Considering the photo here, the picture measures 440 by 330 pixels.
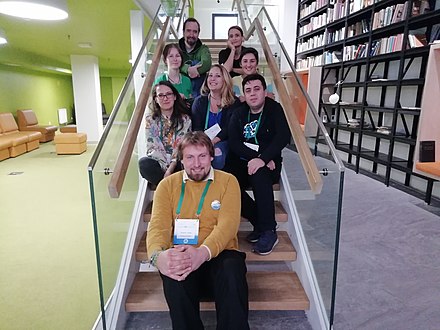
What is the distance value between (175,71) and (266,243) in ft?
6.32

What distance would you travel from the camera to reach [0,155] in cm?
744

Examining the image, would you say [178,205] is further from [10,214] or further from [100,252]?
[10,214]

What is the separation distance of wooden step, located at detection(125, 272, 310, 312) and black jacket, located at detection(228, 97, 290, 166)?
797mm

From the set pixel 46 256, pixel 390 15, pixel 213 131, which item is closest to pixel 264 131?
pixel 213 131

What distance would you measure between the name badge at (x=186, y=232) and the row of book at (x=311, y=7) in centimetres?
629

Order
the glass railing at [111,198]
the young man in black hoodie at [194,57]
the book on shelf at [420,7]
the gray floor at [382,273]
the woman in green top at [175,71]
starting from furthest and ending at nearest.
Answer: the book on shelf at [420,7], the young man in black hoodie at [194,57], the woman in green top at [175,71], the gray floor at [382,273], the glass railing at [111,198]

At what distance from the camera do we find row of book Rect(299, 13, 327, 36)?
264 inches

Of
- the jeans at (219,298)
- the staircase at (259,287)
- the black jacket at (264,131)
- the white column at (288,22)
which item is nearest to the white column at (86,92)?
the white column at (288,22)

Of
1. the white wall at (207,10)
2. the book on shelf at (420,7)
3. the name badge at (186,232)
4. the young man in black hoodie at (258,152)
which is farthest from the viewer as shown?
the white wall at (207,10)

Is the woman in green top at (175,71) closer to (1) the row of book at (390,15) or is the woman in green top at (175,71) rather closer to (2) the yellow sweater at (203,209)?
(2) the yellow sweater at (203,209)

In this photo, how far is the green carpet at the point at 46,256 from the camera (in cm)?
231

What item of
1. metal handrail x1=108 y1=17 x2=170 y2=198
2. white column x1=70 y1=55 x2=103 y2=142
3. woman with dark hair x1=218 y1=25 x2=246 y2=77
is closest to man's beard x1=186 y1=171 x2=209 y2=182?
metal handrail x1=108 y1=17 x2=170 y2=198

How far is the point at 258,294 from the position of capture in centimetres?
197

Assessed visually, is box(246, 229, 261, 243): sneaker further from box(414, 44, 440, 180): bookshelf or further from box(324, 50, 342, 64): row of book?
box(324, 50, 342, 64): row of book
